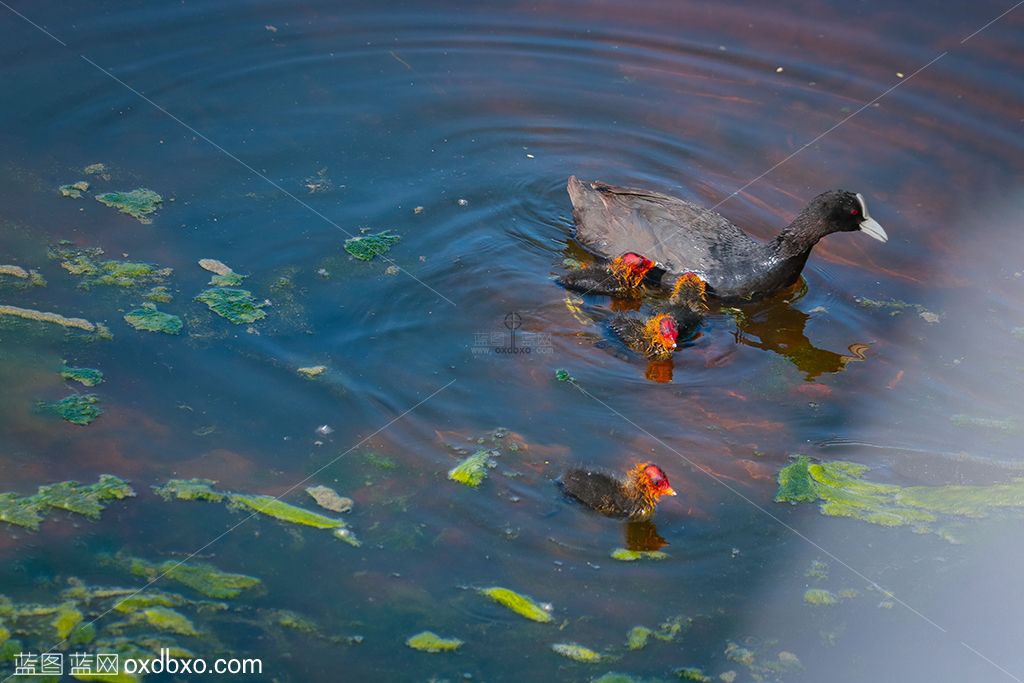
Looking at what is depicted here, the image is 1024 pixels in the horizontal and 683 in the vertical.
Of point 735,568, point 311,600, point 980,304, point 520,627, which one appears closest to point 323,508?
point 311,600

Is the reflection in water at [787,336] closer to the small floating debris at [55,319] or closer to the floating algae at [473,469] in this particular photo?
the floating algae at [473,469]

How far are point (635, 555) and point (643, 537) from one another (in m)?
0.16

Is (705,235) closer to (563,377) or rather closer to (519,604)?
(563,377)

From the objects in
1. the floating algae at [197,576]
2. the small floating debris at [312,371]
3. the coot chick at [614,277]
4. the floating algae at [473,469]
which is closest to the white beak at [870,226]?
the coot chick at [614,277]

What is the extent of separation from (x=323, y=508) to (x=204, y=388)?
4.02ft

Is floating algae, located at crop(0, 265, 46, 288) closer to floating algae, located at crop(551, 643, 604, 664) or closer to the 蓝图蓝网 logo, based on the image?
the 蓝图蓝网 logo

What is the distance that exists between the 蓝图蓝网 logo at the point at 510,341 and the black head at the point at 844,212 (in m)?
2.31

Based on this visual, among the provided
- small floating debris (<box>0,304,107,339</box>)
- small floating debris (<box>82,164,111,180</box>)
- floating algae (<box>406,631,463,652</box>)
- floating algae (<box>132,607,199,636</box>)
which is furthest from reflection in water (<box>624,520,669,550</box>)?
small floating debris (<box>82,164,111,180</box>)

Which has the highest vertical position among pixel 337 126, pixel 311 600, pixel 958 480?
pixel 337 126

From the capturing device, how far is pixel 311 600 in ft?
15.8

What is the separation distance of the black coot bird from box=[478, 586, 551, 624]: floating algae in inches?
137

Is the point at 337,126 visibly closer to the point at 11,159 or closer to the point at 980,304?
the point at 11,159

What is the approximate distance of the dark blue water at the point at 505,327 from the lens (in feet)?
16.4

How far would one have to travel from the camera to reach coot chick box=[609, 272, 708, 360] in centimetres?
669
